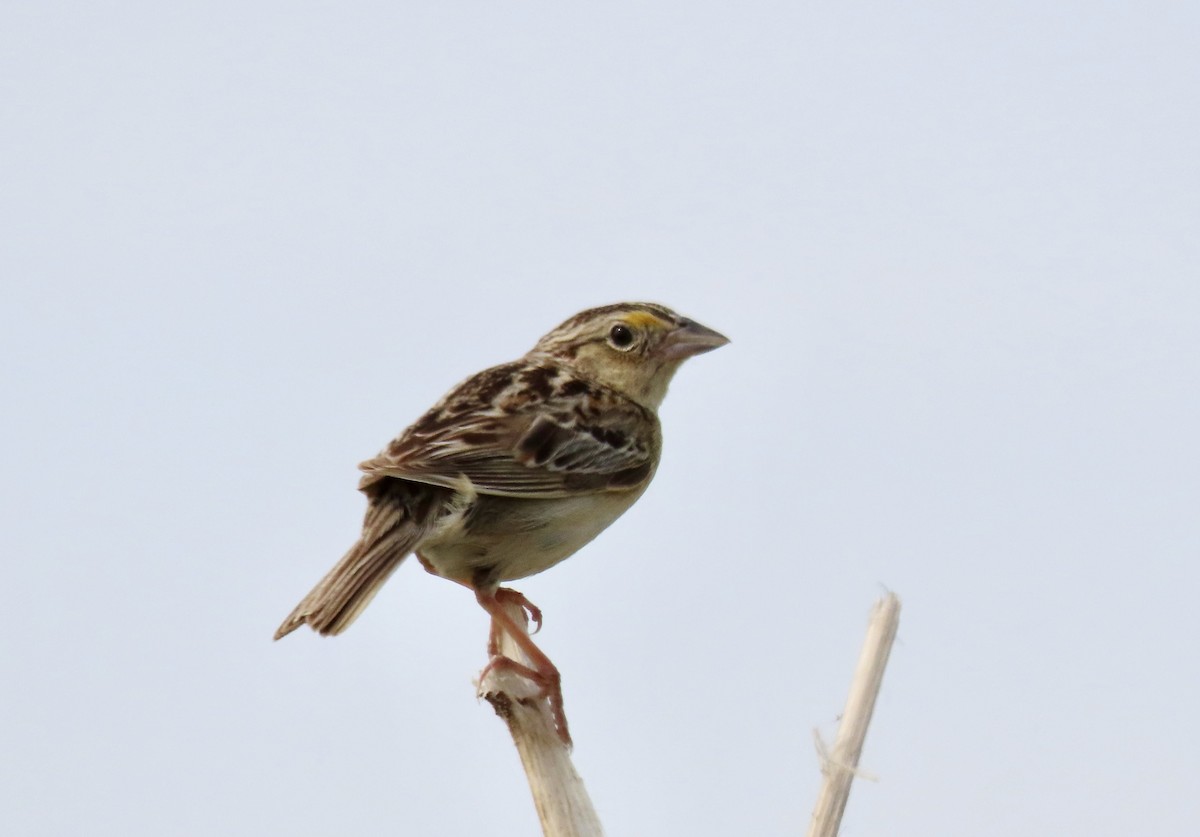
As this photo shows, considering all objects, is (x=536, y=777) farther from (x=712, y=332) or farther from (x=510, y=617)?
(x=712, y=332)

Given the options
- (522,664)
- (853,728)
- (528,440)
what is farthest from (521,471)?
(853,728)

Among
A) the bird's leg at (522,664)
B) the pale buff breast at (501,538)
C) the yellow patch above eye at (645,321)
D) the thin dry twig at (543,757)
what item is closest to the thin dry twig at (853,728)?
the thin dry twig at (543,757)

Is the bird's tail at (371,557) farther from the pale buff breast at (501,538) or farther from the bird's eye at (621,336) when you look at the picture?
the bird's eye at (621,336)

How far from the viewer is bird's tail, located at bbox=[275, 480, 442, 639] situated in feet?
15.7

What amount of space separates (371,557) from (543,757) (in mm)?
947

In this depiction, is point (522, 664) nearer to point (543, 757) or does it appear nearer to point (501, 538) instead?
point (501, 538)

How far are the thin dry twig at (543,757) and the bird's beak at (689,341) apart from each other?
6.37ft

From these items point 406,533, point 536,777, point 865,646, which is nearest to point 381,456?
point 406,533

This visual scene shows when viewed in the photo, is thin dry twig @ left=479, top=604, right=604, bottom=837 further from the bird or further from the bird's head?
the bird's head

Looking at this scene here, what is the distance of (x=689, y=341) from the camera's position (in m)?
6.94

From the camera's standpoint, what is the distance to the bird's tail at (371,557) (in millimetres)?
4797

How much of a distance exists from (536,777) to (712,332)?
2839 mm

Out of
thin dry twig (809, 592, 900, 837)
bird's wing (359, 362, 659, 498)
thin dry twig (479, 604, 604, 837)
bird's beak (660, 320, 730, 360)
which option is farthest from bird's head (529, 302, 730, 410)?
thin dry twig (809, 592, 900, 837)

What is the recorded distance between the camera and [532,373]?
669 centimetres
